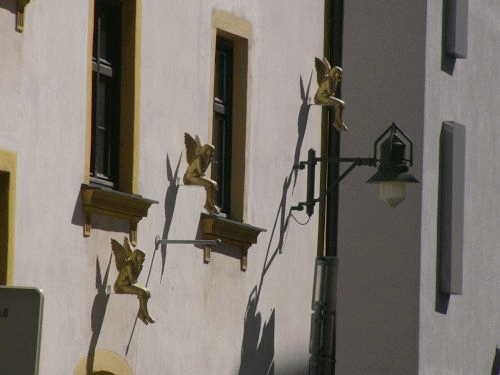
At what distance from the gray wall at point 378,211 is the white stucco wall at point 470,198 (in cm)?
17

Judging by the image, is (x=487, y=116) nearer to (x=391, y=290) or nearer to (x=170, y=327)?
(x=391, y=290)

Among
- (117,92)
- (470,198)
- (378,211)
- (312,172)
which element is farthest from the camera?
(470,198)

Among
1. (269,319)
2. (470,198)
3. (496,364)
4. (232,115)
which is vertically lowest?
(496,364)

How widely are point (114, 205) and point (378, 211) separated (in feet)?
41.3

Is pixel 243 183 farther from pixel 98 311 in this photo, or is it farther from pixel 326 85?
pixel 98 311

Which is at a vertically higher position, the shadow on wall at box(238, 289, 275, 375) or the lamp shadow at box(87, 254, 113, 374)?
the lamp shadow at box(87, 254, 113, 374)

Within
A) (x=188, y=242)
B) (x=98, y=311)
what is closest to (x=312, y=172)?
(x=188, y=242)

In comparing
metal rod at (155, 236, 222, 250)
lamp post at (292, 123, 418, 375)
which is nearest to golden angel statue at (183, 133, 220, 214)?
metal rod at (155, 236, 222, 250)

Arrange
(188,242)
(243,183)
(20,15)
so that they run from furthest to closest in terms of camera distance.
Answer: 1. (243,183)
2. (188,242)
3. (20,15)

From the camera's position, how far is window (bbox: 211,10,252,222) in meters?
19.0

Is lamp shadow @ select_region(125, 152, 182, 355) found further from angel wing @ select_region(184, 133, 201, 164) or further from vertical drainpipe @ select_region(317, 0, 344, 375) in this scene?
vertical drainpipe @ select_region(317, 0, 344, 375)

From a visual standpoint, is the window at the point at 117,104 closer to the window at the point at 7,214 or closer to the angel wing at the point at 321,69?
the window at the point at 7,214

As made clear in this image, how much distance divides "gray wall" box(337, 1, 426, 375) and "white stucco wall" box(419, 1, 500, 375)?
172 millimetres

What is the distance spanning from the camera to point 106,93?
53.2 feet
